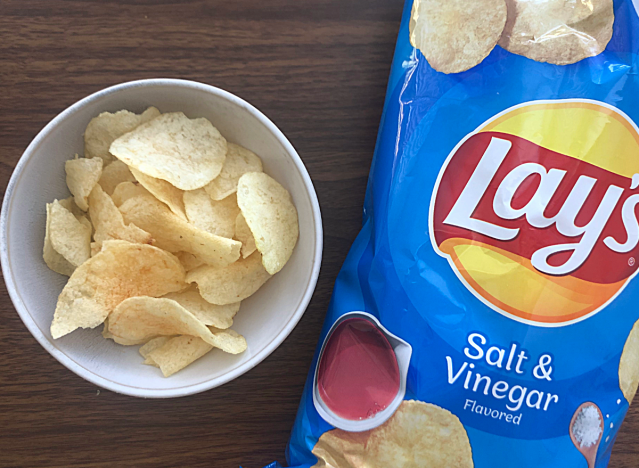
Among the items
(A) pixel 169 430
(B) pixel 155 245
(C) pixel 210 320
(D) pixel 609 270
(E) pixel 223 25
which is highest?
(E) pixel 223 25

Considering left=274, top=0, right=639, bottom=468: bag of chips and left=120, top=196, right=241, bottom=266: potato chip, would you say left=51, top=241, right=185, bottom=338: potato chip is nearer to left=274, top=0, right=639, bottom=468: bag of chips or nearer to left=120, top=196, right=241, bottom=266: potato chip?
left=120, top=196, right=241, bottom=266: potato chip

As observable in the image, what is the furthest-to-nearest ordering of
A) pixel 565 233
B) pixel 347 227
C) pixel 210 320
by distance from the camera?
pixel 347 227
pixel 210 320
pixel 565 233

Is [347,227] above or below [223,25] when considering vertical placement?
below

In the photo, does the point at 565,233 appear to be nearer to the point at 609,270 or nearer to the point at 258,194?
the point at 609,270

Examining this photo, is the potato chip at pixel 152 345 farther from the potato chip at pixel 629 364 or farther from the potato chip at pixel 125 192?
the potato chip at pixel 629 364

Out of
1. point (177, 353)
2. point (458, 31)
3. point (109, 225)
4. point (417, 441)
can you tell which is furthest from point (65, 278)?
point (458, 31)

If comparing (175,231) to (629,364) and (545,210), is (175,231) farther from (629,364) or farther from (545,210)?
(629,364)

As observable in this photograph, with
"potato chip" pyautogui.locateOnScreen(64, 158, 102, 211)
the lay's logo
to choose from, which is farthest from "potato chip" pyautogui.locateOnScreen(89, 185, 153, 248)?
the lay's logo

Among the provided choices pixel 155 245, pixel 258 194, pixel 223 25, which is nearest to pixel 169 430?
pixel 155 245
